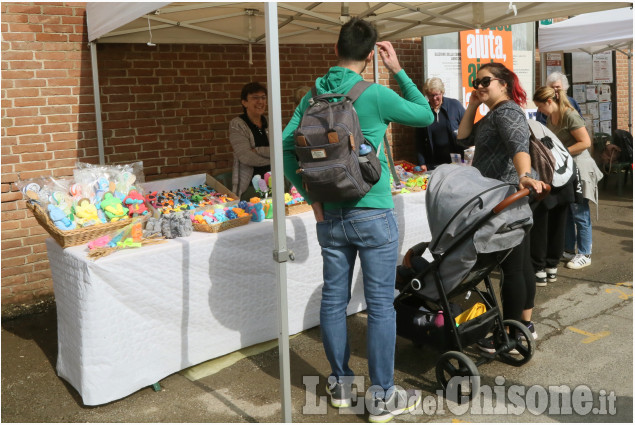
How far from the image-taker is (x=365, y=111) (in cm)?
292

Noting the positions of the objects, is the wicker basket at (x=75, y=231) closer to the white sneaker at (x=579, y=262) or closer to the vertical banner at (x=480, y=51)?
the white sneaker at (x=579, y=262)

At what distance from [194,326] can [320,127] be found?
161cm

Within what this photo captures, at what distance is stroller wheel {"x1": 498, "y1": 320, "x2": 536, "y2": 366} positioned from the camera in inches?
142

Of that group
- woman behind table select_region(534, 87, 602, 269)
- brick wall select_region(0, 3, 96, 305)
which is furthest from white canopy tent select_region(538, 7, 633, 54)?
brick wall select_region(0, 3, 96, 305)

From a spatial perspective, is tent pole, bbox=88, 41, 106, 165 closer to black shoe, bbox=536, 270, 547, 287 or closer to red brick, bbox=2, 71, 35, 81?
red brick, bbox=2, 71, 35, 81

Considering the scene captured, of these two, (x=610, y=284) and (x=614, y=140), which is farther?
(x=614, y=140)

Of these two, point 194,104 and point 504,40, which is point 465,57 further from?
point 194,104

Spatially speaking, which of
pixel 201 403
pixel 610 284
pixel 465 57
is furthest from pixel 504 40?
pixel 201 403

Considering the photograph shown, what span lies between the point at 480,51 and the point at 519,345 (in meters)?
5.64

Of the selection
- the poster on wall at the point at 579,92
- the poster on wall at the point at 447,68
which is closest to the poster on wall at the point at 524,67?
the poster on wall at the point at 447,68

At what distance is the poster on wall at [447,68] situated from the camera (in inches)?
310

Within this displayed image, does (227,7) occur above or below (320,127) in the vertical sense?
above

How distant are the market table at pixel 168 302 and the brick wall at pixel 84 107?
1564 mm

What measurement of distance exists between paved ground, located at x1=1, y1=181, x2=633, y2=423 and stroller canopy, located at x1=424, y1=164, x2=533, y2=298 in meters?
0.69
